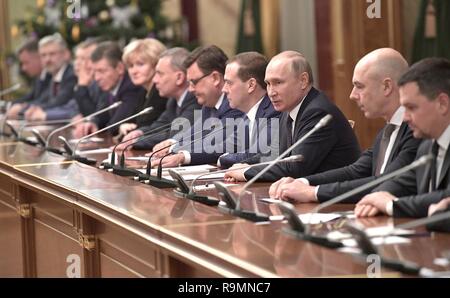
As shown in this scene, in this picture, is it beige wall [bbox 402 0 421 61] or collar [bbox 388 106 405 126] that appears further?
beige wall [bbox 402 0 421 61]

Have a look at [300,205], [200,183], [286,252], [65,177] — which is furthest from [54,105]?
[286,252]

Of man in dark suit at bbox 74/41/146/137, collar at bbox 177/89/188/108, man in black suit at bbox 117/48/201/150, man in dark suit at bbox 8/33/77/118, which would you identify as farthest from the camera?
man in dark suit at bbox 8/33/77/118

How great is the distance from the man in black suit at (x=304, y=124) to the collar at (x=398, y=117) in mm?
579

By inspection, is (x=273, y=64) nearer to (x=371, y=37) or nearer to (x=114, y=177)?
(x=114, y=177)

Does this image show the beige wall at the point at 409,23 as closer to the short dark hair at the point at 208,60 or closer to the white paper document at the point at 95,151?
the short dark hair at the point at 208,60

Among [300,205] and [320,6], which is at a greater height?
[320,6]

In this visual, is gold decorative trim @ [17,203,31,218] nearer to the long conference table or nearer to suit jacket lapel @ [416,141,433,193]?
the long conference table

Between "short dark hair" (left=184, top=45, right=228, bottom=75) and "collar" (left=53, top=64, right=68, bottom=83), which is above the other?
"short dark hair" (left=184, top=45, right=228, bottom=75)

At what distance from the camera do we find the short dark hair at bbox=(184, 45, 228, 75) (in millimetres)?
6176

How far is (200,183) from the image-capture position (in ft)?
16.1

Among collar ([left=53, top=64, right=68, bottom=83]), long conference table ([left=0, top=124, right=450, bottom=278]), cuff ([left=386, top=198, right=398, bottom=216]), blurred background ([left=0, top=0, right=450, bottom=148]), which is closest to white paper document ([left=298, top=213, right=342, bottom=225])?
long conference table ([left=0, top=124, right=450, bottom=278])

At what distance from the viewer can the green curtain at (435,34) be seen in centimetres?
847

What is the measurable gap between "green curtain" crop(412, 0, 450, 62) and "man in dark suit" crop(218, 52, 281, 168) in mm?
3210

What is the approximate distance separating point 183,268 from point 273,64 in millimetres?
1650
